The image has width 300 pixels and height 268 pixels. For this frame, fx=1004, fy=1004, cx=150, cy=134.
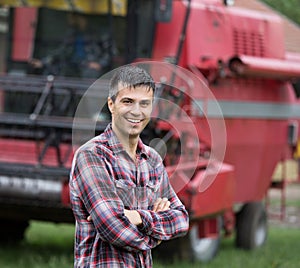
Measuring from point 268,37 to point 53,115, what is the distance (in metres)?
3.58

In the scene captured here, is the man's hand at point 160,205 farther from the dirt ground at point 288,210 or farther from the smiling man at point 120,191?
the dirt ground at point 288,210

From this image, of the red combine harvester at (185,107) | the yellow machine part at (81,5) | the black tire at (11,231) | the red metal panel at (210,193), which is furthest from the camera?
the black tire at (11,231)

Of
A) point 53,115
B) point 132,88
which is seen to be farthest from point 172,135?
point 132,88

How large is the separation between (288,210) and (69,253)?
10420 mm

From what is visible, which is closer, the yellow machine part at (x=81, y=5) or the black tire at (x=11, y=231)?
the yellow machine part at (x=81, y=5)

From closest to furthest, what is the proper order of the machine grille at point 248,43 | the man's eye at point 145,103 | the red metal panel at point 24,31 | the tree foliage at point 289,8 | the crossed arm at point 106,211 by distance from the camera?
the crossed arm at point 106,211 < the man's eye at point 145,103 < the red metal panel at point 24,31 < the machine grille at point 248,43 < the tree foliage at point 289,8

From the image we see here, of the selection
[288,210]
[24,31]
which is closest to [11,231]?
[24,31]

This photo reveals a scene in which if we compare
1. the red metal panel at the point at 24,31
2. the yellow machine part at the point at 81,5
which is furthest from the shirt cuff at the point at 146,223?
the red metal panel at the point at 24,31

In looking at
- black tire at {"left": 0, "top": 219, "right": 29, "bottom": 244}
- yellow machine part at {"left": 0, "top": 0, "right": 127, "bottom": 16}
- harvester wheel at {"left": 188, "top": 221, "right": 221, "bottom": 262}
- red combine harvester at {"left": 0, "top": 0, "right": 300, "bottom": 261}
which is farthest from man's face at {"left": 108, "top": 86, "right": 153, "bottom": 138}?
black tire at {"left": 0, "top": 219, "right": 29, "bottom": 244}

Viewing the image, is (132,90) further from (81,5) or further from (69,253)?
(81,5)

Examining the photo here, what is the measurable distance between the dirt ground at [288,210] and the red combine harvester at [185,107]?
→ 251 cm

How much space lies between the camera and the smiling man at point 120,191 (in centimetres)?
365

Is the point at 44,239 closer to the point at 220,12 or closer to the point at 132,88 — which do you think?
the point at 220,12

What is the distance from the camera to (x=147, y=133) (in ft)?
29.8
